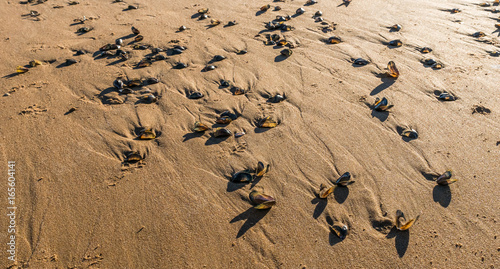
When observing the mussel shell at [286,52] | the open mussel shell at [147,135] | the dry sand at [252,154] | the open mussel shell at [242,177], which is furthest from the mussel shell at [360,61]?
the open mussel shell at [147,135]

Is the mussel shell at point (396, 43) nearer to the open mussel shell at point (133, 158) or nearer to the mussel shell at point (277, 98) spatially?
the mussel shell at point (277, 98)

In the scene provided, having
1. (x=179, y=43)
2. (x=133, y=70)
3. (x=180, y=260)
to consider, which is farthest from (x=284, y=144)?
(x=179, y=43)

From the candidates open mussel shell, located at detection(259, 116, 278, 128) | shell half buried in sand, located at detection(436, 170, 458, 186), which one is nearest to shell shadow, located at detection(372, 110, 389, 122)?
shell half buried in sand, located at detection(436, 170, 458, 186)

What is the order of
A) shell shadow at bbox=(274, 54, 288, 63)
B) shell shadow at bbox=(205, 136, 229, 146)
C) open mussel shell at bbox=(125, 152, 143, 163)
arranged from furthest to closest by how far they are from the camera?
shell shadow at bbox=(274, 54, 288, 63) < shell shadow at bbox=(205, 136, 229, 146) < open mussel shell at bbox=(125, 152, 143, 163)

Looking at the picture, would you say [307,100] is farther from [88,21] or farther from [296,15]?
[88,21]

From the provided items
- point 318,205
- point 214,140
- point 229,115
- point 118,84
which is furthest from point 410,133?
point 118,84

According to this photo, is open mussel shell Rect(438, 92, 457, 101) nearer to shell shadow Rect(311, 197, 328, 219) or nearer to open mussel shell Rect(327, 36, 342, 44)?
open mussel shell Rect(327, 36, 342, 44)
